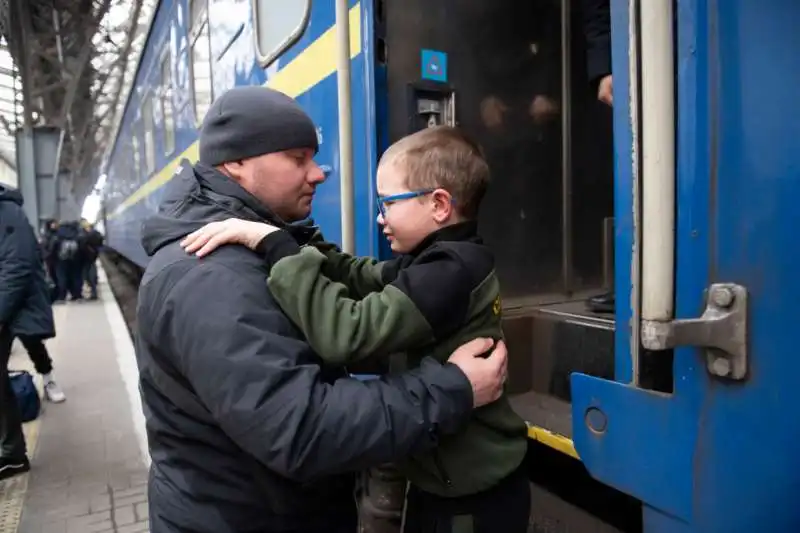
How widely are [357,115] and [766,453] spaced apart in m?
1.47

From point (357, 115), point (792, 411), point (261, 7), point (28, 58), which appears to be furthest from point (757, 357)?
point (28, 58)

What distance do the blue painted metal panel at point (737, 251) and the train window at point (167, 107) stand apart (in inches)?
A: 203

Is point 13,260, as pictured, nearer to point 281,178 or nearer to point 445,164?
point 281,178

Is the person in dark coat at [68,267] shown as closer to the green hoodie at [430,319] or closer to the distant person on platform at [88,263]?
the distant person on platform at [88,263]

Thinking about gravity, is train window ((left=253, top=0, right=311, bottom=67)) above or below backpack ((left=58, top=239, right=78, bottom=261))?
above

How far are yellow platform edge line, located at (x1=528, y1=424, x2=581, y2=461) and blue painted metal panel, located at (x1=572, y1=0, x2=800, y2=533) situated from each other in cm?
43

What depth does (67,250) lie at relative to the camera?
11375 mm

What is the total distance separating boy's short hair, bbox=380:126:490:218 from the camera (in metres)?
1.38

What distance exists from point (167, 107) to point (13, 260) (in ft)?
9.39

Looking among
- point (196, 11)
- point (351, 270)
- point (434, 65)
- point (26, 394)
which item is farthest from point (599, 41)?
point (26, 394)

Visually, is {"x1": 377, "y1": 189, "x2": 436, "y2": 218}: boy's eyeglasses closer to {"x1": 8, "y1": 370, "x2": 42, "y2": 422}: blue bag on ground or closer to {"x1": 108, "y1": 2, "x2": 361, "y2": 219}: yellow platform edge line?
{"x1": 108, "y1": 2, "x2": 361, "y2": 219}: yellow platform edge line

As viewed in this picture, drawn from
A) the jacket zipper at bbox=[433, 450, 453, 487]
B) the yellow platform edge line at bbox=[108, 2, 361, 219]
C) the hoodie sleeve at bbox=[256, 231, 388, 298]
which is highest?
the yellow platform edge line at bbox=[108, 2, 361, 219]

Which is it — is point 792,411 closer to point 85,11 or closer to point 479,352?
point 479,352

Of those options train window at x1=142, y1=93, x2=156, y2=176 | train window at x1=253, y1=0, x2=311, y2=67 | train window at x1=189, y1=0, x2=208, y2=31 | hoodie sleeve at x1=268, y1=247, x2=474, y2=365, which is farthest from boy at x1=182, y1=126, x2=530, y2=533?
train window at x1=142, y1=93, x2=156, y2=176
